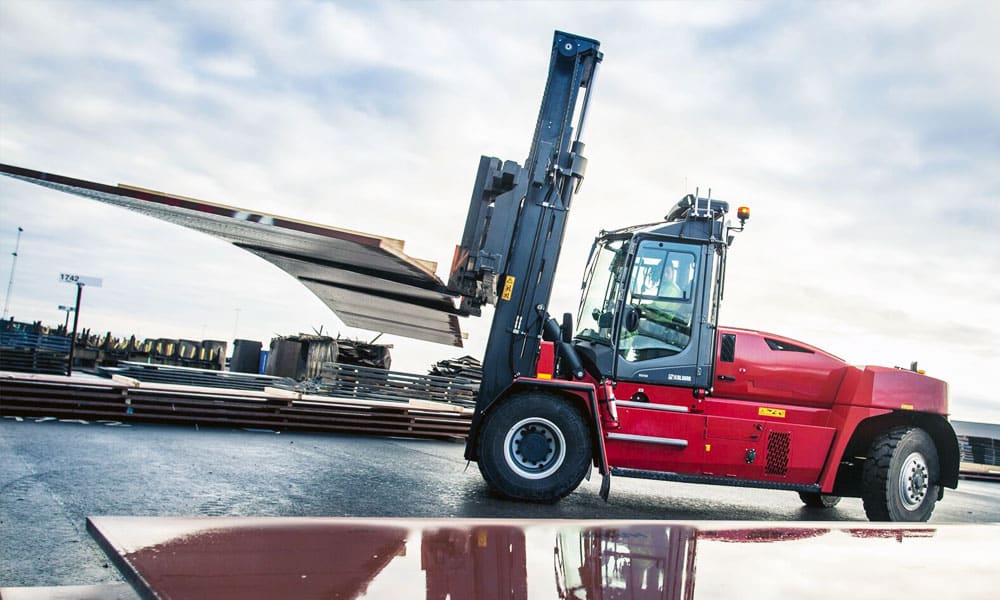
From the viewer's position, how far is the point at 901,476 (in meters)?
8.15

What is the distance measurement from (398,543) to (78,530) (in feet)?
14.7

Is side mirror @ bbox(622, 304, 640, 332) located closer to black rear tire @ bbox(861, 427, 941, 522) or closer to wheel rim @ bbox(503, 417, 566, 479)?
wheel rim @ bbox(503, 417, 566, 479)

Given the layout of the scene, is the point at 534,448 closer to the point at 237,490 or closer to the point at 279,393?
the point at 237,490

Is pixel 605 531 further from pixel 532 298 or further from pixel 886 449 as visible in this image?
pixel 886 449

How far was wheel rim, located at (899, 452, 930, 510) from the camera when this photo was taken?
8.17 meters

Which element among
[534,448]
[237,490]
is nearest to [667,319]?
[534,448]

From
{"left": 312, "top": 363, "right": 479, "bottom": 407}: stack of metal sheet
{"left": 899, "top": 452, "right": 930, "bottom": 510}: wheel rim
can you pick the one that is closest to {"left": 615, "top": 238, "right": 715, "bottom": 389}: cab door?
{"left": 899, "top": 452, "right": 930, "bottom": 510}: wheel rim

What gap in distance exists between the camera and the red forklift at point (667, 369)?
782 cm

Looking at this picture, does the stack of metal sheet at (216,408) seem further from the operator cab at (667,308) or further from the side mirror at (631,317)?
the side mirror at (631,317)

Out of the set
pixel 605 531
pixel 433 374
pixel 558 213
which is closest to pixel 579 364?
pixel 558 213

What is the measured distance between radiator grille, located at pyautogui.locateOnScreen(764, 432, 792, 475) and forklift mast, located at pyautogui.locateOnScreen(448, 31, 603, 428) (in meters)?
2.64

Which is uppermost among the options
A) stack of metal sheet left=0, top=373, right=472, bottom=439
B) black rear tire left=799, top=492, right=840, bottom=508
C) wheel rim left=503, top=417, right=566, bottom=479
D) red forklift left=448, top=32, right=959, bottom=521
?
red forklift left=448, top=32, right=959, bottom=521

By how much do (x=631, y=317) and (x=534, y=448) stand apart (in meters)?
1.75

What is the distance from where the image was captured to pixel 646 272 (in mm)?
8102
